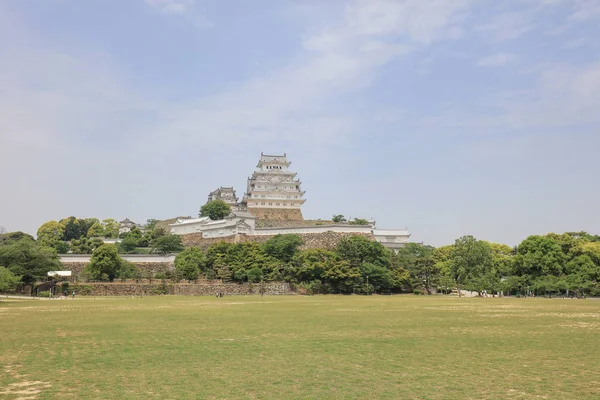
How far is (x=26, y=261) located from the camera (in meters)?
49.4

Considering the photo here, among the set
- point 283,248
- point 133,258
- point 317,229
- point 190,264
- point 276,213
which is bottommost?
point 190,264

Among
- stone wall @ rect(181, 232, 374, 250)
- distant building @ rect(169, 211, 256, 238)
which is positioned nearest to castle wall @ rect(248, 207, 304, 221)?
distant building @ rect(169, 211, 256, 238)

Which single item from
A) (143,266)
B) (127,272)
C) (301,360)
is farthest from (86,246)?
(301,360)

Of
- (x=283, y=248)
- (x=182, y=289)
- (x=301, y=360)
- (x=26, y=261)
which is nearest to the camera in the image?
(x=301, y=360)

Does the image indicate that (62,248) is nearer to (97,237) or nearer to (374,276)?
(97,237)

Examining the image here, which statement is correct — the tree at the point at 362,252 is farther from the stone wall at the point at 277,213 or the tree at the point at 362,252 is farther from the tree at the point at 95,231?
the tree at the point at 95,231

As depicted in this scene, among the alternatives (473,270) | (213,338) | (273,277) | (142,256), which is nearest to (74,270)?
(142,256)

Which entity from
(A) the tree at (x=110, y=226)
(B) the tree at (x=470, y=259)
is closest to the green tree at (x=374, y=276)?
(B) the tree at (x=470, y=259)

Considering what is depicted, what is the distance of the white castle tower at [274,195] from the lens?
86812 mm

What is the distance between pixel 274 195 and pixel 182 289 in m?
33.6

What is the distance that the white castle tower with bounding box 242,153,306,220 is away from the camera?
285 ft

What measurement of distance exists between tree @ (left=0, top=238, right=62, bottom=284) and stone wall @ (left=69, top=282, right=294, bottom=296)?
463 centimetres

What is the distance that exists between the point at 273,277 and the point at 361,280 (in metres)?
9.58

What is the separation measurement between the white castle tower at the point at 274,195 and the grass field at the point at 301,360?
65.4 meters
